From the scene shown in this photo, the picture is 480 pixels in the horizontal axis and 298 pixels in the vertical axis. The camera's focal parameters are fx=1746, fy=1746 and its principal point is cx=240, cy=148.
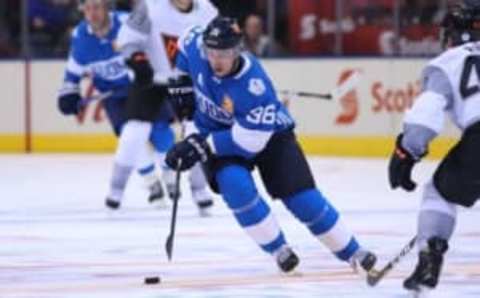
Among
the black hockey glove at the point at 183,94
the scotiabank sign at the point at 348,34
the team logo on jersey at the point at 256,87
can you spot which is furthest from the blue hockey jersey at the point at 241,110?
the scotiabank sign at the point at 348,34

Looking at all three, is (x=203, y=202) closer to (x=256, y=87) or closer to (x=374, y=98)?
(x=256, y=87)

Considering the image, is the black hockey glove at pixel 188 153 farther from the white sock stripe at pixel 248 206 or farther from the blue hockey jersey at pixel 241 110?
the white sock stripe at pixel 248 206

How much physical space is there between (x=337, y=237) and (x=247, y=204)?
1.19 ft

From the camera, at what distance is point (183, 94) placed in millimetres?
7438

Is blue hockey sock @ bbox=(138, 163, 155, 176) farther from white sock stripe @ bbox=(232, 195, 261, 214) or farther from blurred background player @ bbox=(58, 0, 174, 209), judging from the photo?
white sock stripe @ bbox=(232, 195, 261, 214)

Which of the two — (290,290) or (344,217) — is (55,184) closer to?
(344,217)

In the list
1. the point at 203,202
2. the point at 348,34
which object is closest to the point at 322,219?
the point at 203,202

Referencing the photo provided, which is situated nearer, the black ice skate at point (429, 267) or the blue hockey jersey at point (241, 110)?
the black ice skate at point (429, 267)

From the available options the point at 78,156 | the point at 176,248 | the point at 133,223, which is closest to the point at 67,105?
the point at 133,223

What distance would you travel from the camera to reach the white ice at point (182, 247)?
628 cm

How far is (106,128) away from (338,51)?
→ 212 cm

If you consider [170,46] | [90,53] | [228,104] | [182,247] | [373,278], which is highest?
[228,104]

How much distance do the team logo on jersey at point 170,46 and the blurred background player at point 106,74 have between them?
0.57 m

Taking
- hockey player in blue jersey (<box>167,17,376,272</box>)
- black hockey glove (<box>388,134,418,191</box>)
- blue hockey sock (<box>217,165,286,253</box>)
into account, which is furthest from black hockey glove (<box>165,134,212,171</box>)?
black hockey glove (<box>388,134,418,191</box>)
